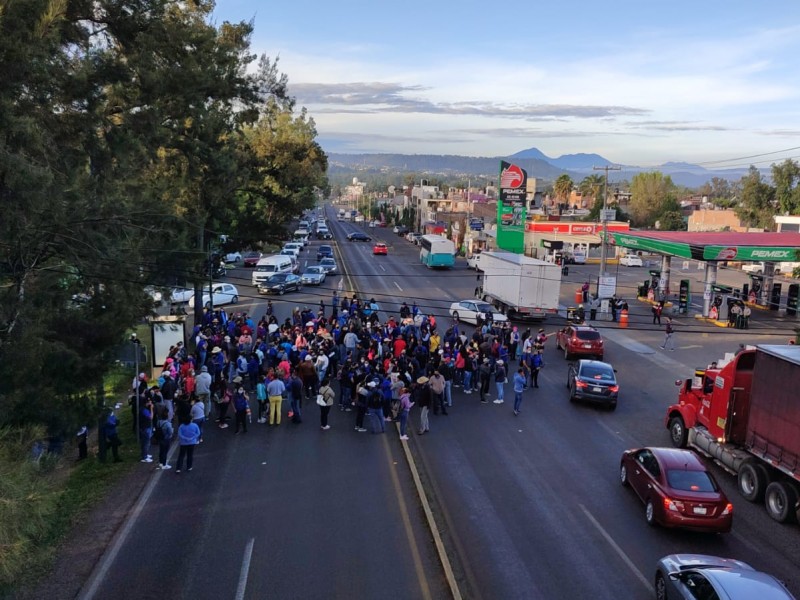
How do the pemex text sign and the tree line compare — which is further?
the pemex text sign

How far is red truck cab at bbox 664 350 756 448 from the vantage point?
49.2 feet

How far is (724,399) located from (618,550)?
17.6ft

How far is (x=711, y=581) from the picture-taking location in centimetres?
852

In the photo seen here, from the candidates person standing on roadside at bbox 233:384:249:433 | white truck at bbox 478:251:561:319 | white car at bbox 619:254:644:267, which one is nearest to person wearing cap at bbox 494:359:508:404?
person standing on roadside at bbox 233:384:249:433

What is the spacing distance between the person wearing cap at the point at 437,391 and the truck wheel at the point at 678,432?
598 centimetres

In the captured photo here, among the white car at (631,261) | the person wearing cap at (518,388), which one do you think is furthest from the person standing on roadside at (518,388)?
the white car at (631,261)

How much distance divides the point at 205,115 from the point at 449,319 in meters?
17.4

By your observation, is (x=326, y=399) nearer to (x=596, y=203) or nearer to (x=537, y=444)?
(x=537, y=444)

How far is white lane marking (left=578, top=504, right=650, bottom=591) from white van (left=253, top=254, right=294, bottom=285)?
35.2 metres

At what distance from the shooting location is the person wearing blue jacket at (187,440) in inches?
576

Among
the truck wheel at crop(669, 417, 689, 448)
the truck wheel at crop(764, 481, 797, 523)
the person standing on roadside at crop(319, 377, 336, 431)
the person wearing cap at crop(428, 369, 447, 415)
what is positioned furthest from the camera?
the person wearing cap at crop(428, 369, 447, 415)

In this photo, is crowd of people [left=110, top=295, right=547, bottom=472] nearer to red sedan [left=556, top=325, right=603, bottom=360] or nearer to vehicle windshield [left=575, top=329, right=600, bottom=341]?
red sedan [left=556, top=325, right=603, bottom=360]

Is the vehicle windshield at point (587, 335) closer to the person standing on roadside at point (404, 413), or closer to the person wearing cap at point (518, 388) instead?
the person wearing cap at point (518, 388)

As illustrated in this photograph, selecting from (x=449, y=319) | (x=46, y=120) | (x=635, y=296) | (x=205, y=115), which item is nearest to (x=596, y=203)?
(x=635, y=296)
